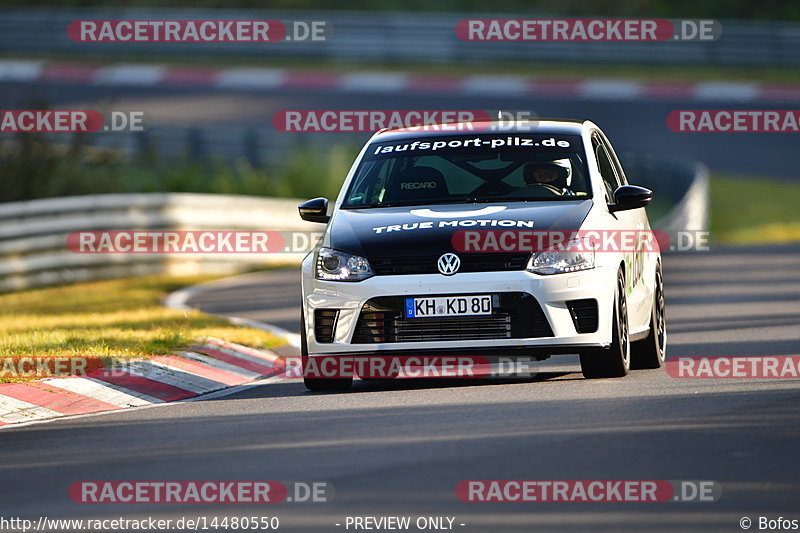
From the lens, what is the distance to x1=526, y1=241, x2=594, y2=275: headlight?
1038 cm

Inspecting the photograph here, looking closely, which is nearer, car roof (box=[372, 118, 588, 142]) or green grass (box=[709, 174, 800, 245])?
car roof (box=[372, 118, 588, 142])

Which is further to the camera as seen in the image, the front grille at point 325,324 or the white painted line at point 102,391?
the white painted line at point 102,391

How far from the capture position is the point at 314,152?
103 feet

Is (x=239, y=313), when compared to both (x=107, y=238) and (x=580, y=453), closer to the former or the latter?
(x=107, y=238)

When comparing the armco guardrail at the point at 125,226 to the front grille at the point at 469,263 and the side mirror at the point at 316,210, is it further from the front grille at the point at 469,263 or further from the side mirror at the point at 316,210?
the front grille at the point at 469,263

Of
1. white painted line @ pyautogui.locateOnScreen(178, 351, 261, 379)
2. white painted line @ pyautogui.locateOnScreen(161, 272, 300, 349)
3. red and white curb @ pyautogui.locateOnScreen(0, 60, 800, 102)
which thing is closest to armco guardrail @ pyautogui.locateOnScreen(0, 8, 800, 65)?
red and white curb @ pyautogui.locateOnScreen(0, 60, 800, 102)

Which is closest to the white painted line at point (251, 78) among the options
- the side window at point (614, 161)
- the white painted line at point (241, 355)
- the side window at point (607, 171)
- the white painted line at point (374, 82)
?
the white painted line at point (374, 82)

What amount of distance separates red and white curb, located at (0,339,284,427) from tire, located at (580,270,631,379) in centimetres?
267

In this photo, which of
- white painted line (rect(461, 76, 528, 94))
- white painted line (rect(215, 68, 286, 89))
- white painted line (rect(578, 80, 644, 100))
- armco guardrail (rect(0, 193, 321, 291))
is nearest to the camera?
armco guardrail (rect(0, 193, 321, 291))

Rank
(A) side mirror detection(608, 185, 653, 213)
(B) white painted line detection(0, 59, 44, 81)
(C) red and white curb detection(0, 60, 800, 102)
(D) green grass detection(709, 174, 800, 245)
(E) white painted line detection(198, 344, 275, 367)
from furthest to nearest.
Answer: (B) white painted line detection(0, 59, 44, 81)
(C) red and white curb detection(0, 60, 800, 102)
(D) green grass detection(709, 174, 800, 245)
(E) white painted line detection(198, 344, 275, 367)
(A) side mirror detection(608, 185, 653, 213)

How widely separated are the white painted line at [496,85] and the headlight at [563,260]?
1140 inches

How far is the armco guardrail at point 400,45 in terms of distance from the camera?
40.2 metres

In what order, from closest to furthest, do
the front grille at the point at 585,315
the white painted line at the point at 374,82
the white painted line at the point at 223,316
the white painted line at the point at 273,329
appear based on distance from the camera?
the front grille at the point at 585,315, the white painted line at the point at 273,329, the white painted line at the point at 223,316, the white painted line at the point at 374,82

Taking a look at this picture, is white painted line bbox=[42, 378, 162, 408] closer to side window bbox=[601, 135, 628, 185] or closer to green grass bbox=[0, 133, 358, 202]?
side window bbox=[601, 135, 628, 185]
